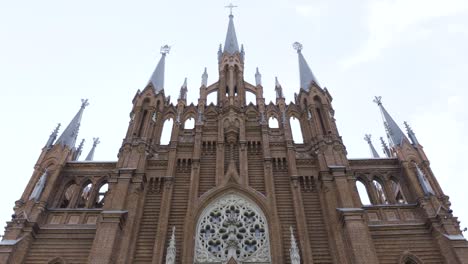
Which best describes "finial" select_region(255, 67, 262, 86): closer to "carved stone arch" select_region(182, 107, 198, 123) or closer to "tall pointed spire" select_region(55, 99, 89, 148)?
"carved stone arch" select_region(182, 107, 198, 123)

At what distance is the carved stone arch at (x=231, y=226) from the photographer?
69.5 ft

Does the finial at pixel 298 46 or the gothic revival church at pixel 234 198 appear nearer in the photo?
the gothic revival church at pixel 234 198

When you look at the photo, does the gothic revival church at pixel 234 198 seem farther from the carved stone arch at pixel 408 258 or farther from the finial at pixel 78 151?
the finial at pixel 78 151

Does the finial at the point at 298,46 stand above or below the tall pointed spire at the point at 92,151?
above

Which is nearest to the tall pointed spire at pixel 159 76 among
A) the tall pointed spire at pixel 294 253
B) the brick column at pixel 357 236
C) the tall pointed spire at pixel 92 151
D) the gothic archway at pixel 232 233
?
the tall pointed spire at pixel 92 151

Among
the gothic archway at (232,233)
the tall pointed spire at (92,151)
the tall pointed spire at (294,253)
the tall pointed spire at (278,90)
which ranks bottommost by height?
the tall pointed spire at (294,253)

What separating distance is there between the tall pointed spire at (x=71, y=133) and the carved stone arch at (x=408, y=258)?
21.0m

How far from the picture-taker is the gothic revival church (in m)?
21.2

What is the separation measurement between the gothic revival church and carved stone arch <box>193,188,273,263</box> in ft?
0.19

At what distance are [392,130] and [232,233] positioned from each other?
14.1 metres

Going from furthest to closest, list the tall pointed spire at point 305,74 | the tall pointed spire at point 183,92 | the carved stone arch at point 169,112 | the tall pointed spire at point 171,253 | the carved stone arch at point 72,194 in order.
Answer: the tall pointed spire at point 305,74 < the tall pointed spire at point 183,92 < the carved stone arch at point 169,112 < the carved stone arch at point 72,194 < the tall pointed spire at point 171,253

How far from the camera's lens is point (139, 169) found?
24.9m

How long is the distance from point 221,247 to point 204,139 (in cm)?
787

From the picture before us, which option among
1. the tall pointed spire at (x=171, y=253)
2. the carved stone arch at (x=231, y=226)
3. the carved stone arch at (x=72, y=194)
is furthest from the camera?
Answer: the carved stone arch at (x=72, y=194)
